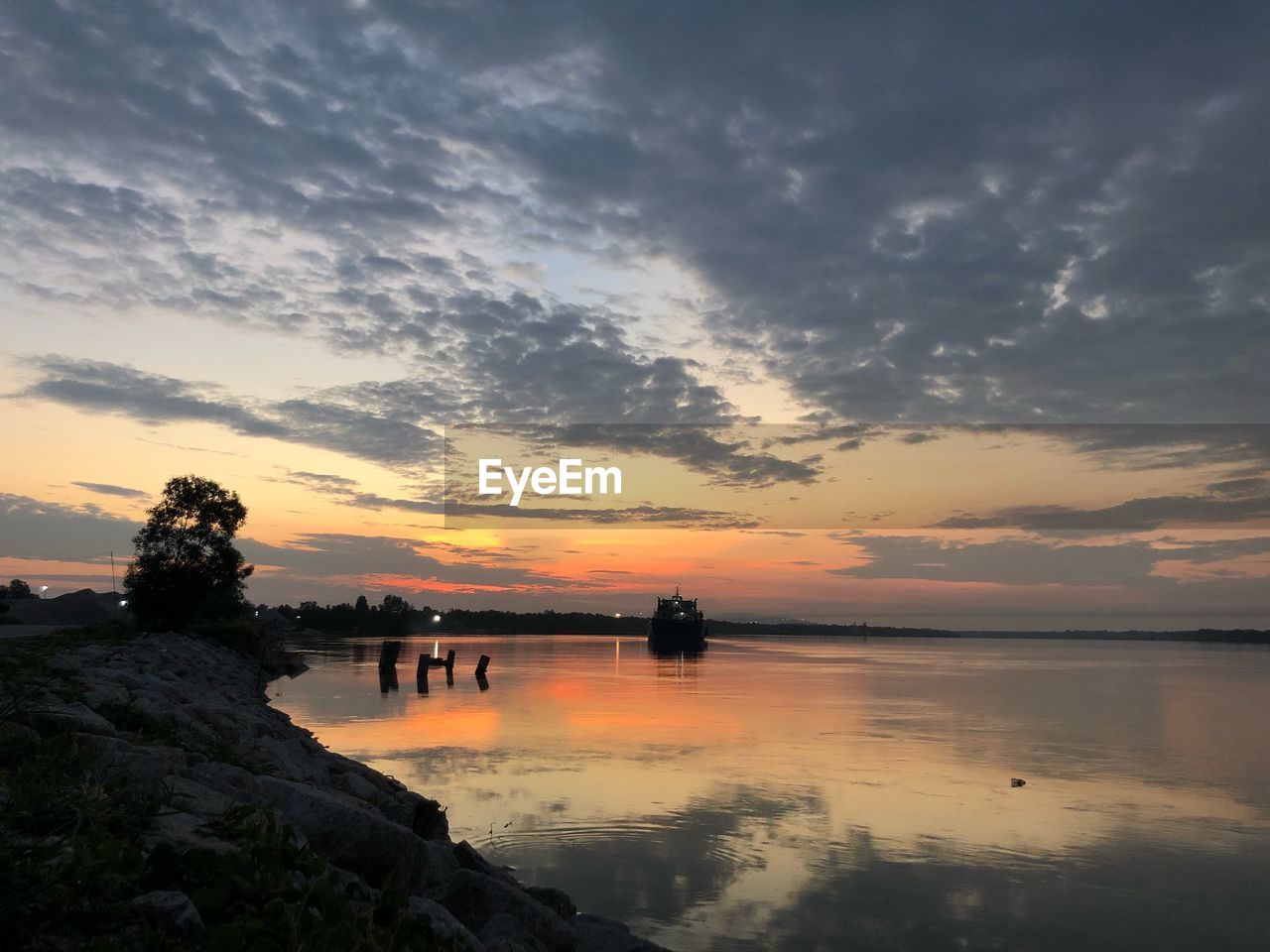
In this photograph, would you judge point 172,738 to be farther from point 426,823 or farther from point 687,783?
point 687,783

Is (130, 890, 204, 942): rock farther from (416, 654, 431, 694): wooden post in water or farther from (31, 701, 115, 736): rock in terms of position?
(416, 654, 431, 694): wooden post in water

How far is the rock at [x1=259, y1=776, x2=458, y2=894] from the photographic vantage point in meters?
6.97

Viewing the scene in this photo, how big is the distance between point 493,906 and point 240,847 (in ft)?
11.6

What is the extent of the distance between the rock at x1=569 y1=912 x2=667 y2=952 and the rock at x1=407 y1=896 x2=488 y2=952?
2.72m

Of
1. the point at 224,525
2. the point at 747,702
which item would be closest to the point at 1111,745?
the point at 747,702

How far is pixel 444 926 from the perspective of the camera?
19.8ft

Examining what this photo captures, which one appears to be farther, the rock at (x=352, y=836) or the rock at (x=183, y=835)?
the rock at (x=352, y=836)

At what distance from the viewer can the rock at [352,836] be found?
6969 millimetres

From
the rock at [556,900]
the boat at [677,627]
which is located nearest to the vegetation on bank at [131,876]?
the rock at [556,900]

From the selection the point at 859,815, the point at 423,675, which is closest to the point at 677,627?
the point at 423,675

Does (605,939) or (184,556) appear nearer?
(605,939)

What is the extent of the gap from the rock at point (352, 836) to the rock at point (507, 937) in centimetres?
78

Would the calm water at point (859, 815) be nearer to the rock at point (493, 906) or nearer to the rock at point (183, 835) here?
the rock at point (493, 906)

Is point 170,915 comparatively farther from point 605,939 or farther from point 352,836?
point 605,939
